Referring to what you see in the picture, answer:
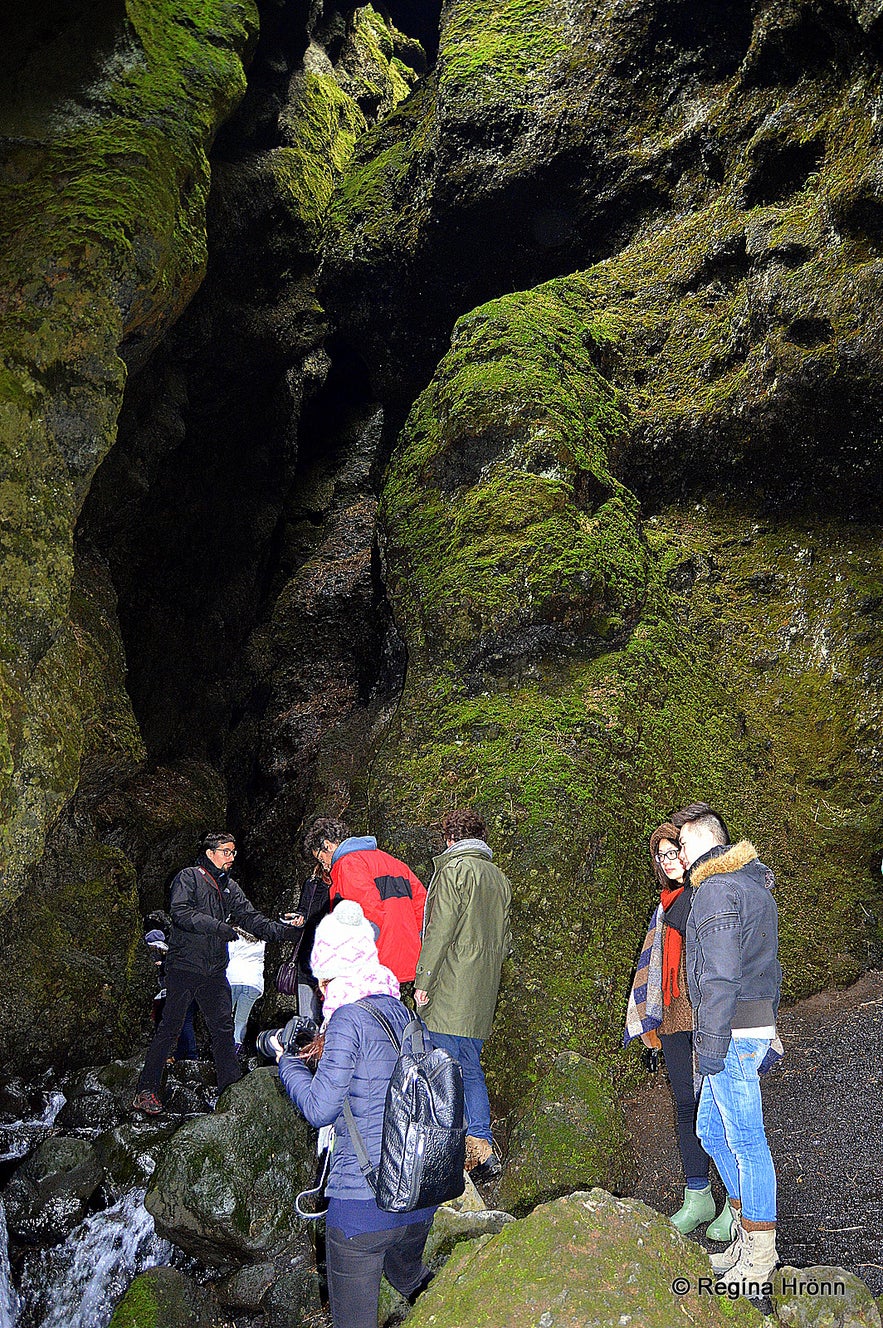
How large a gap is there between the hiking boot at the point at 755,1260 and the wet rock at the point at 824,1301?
0.38 feet

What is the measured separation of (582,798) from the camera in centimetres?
738

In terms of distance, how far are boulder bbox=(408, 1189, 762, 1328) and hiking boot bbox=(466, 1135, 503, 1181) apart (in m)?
2.24

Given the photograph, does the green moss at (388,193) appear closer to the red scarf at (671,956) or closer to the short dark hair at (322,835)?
the short dark hair at (322,835)

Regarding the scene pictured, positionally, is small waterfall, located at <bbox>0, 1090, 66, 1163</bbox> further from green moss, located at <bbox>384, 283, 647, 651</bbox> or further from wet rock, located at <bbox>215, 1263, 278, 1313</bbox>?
green moss, located at <bbox>384, 283, 647, 651</bbox>

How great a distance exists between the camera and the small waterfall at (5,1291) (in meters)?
6.45

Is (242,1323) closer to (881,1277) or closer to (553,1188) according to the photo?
(553,1188)

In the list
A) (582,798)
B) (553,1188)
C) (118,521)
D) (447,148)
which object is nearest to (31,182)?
(118,521)

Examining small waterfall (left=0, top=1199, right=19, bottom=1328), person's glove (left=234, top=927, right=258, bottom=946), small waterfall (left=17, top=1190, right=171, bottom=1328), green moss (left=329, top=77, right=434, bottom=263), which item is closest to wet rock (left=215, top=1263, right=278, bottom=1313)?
small waterfall (left=17, top=1190, right=171, bottom=1328)

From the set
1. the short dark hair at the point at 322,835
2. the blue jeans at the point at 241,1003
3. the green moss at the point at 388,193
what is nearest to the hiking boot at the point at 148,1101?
the blue jeans at the point at 241,1003

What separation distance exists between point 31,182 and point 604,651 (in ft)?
25.9

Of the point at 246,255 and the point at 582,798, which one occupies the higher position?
the point at 246,255

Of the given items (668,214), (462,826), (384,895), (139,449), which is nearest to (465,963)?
(384,895)

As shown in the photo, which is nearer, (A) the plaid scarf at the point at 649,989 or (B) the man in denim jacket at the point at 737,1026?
(B) the man in denim jacket at the point at 737,1026

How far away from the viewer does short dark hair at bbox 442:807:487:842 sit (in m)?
5.48
